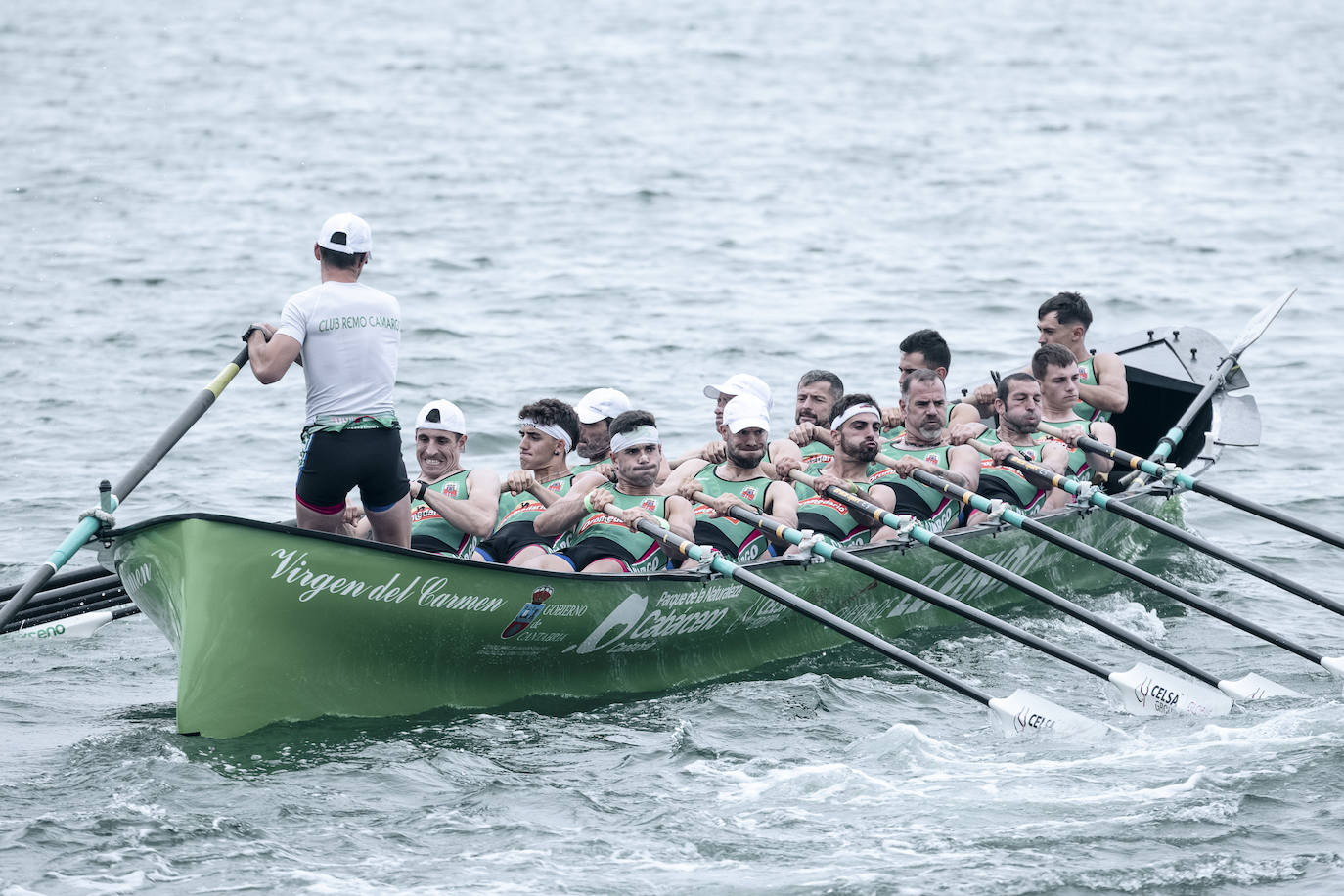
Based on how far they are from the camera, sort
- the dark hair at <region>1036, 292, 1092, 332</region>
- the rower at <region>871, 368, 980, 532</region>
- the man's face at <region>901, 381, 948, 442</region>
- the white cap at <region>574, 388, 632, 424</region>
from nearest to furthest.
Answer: the white cap at <region>574, 388, 632, 424</region> < the rower at <region>871, 368, 980, 532</region> < the man's face at <region>901, 381, 948, 442</region> < the dark hair at <region>1036, 292, 1092, 332</region>

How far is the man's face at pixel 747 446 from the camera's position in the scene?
10695 mm

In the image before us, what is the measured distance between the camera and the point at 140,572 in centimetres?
878

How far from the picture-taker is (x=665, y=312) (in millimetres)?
22156

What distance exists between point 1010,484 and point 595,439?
9.45 ft

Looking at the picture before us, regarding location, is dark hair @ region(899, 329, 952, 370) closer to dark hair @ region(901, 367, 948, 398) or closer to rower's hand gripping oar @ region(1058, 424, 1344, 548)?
dark hair @ region(901, 367, 948, 398)

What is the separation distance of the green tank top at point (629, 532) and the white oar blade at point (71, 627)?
280cm

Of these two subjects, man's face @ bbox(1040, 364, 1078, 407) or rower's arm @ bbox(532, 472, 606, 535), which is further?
man's face @ bbox(1040, 364, 1078, 407)

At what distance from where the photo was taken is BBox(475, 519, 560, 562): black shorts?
10.4 meters

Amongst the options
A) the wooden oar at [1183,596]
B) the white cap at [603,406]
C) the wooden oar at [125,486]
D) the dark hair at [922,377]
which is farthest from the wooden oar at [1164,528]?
the wooden oar at [125,486]

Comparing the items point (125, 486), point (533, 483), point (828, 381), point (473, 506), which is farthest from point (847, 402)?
point (125, 486)

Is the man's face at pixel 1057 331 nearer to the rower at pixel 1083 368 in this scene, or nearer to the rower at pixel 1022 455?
the rower at pixel 1083 368

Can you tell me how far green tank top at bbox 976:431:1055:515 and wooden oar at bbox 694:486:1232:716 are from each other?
2014 millimetres

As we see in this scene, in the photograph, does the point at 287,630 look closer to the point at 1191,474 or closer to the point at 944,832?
the point at 944,832

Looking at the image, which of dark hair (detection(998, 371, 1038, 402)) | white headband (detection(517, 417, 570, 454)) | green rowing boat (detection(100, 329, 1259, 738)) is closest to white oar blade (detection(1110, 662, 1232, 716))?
green rowing boat (detection(100, 329, 1259, 738))
